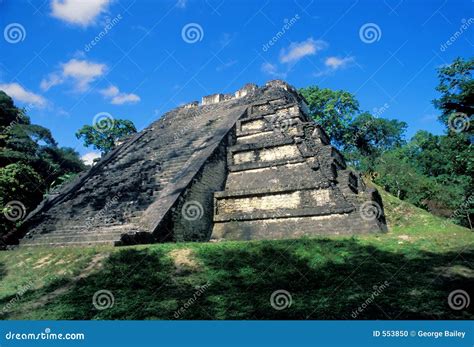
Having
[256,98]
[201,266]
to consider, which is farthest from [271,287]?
[256,98]

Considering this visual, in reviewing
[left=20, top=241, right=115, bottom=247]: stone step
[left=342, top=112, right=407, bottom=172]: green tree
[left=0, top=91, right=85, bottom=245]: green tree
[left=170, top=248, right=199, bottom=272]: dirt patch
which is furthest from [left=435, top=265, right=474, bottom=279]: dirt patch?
[left=342, top=112, right=407, bottom=172]: green tree

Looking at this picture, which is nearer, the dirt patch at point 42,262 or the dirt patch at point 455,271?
the dirt patch at point 455,271

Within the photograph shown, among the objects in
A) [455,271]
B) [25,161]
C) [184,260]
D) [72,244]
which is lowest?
[455,271]

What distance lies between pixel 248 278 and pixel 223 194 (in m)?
4.77

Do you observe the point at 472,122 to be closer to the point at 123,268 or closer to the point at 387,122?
the point at 123,268

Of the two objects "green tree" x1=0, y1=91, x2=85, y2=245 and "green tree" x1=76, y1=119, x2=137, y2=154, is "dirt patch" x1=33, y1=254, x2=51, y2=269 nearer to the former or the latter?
"green tree" x1=0, y1=91, x2=85, y2=245

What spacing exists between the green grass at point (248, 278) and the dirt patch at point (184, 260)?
18 mm

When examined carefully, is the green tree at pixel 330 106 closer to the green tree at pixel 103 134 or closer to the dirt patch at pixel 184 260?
the green tree at pixel 103 134

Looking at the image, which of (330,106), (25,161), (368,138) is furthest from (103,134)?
(368,138)

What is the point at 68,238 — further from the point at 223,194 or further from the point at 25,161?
the point at 25,161

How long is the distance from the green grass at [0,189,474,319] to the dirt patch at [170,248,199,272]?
0.06 feet

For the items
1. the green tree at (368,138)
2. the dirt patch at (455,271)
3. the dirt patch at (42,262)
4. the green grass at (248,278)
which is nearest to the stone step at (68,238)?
the green grass at (248,278)

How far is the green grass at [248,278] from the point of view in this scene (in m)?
4.25

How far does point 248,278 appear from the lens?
543 cm
